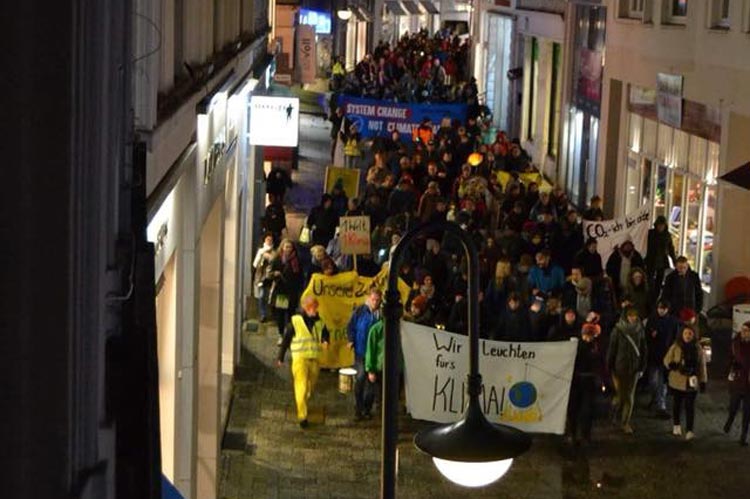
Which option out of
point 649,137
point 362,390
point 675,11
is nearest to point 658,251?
point 362,390

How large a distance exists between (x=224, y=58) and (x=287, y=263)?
5.02 metres

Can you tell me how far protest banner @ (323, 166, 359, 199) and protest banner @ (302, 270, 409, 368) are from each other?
7311mm

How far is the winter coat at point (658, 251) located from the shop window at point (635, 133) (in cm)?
836

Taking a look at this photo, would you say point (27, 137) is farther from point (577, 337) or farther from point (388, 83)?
point (388, 83)

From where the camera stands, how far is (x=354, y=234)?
2350 centimetres

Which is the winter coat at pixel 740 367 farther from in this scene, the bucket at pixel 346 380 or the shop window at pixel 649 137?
the shop window at pixel 649 137

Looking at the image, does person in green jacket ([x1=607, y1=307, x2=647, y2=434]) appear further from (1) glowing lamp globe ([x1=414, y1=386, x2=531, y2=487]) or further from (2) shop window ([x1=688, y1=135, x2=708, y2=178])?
(1) glowing lamp globe ([x1=414, y1=386, x2=531, y2=487])

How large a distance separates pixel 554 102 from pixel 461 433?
3665 centimetres

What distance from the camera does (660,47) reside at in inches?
1214

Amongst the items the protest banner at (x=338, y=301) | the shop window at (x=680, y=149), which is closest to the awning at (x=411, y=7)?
the shop window at (x=680, y=149)

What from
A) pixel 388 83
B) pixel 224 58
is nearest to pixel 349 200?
pixel 224 58

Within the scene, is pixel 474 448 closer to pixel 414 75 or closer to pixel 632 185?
pixel 632 185

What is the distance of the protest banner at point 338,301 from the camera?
20.2m

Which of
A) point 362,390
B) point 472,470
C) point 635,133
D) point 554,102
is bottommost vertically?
point 362,390
